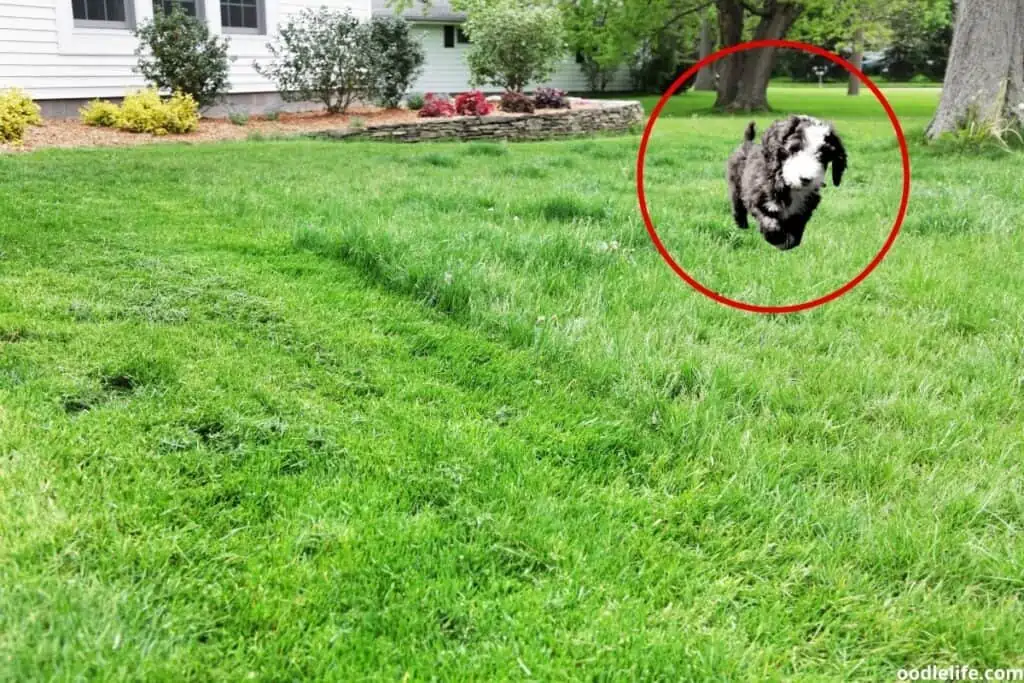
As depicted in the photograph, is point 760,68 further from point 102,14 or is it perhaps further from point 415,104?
point 102,14

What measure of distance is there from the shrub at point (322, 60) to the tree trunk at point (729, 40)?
11393mm

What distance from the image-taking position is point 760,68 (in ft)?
68.8

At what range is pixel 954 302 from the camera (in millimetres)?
3955

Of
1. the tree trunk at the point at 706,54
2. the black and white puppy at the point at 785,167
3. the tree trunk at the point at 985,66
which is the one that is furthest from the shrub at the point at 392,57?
the tree trunk at the point at 706,54

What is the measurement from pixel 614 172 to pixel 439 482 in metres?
6.42

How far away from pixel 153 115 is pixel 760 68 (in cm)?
1556

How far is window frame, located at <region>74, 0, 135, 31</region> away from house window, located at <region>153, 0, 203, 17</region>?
0.40m

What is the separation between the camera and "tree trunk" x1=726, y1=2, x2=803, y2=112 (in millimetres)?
20900

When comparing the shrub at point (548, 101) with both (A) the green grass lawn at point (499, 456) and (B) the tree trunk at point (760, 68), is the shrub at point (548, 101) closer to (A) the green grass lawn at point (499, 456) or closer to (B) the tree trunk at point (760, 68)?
(B) the tree trunk at point (760, 68)

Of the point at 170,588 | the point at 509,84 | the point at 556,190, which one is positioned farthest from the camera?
the point at 509,84

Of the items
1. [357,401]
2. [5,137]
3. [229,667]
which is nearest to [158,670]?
[229,667]

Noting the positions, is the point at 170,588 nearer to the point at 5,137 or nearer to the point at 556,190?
the point at 556,190

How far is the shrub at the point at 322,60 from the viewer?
45.0 feet

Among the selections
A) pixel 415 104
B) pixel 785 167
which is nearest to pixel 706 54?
pixel 415 104
